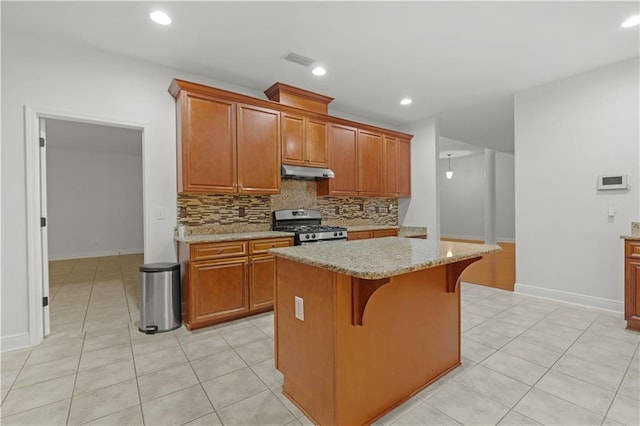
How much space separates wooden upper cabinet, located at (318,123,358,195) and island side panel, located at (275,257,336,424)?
104 inches

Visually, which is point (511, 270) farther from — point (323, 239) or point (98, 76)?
point (98, 76)

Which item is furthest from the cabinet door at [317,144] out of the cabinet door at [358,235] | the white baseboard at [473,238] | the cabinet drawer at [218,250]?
the white baseboard at [473,238]

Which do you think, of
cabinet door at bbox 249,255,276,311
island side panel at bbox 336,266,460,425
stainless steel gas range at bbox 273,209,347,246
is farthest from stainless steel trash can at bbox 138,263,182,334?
island side panel at bbox 336,266,460,425

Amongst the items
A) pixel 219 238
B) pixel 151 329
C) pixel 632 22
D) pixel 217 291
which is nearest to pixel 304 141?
pixel 219 238

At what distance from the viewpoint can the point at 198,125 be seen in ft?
10.4

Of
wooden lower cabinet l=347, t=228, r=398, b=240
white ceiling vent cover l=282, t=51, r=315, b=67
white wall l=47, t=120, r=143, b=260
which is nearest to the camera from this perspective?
white ceiling vent cover l=282, t=51, r=315, b=67

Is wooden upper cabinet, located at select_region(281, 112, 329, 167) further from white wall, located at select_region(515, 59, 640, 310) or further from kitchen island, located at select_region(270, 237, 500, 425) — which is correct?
white wall, located at select_region(515, 59, 640, 310)

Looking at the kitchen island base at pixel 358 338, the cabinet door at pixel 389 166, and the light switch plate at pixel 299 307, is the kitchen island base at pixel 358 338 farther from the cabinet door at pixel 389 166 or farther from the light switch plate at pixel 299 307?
the cabinet door at pixel 389 166

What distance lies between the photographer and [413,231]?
5.41 metres

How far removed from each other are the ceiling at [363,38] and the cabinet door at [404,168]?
4.67 ft

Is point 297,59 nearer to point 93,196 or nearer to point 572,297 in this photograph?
point 572,297

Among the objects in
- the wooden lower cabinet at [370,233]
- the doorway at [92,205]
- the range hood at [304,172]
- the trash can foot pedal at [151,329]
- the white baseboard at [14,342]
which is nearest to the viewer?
the white baseboard at [14,342]

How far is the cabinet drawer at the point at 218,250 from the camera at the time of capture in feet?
9.65

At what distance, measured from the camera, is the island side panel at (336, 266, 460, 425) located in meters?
1.54
